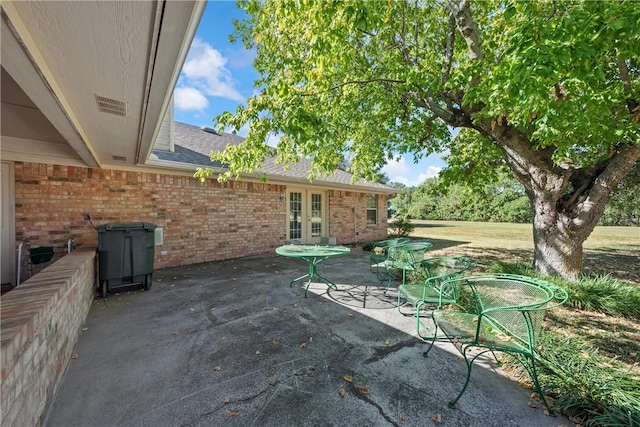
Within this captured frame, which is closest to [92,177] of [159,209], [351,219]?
[159,209]

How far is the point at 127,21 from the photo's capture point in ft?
5.29

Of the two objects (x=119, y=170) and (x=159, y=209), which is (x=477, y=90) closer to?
(x=159, y=209)

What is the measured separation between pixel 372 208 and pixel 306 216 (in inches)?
176

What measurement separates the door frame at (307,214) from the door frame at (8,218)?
6555 millimetres

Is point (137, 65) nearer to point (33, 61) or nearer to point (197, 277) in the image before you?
point (33, 61)

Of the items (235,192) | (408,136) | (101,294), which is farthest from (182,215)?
(408,136)

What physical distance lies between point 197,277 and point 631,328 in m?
7.73

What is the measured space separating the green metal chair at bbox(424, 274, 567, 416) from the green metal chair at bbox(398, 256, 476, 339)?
0.42m

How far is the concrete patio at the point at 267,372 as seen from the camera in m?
2.06

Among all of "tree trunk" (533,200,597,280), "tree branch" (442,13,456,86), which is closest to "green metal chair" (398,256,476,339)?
"tree trunk" (533,200,597,280)

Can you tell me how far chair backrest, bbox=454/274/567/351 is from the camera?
208cm

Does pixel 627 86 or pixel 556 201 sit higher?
pixel 627 86

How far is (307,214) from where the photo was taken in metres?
10.2

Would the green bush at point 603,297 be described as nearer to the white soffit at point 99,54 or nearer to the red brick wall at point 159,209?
the white soffit at point 99,54
